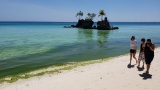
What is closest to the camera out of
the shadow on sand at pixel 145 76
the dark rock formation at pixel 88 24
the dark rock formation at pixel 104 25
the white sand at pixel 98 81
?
the white sand at pixel 98 81

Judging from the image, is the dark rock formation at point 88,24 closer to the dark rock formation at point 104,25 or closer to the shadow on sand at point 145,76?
the dark rock formation at point 104,25

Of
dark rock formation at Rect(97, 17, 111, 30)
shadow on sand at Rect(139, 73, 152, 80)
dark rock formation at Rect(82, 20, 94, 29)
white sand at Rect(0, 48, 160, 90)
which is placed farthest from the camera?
dark rock formation at Rect(82, 20, 94, 29)

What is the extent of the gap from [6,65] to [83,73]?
943 centimetres

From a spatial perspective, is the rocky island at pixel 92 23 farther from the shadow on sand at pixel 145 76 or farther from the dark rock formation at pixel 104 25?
the shadow on sand at pixel 145 76

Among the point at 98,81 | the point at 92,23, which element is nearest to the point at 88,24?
the point at 92,23

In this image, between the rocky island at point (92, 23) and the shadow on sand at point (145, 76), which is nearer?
the shadow on sand at point (145, 76)

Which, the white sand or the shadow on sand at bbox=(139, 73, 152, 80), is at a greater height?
the shadow on sand at bbox=(139, 73, 152, 80)

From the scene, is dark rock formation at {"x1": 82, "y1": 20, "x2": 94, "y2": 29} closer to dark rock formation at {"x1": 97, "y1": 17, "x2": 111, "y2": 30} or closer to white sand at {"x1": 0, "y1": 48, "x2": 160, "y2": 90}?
dark rock formation at {"x1": 97, "y1": 17, "x2": 111, "y2": 30}

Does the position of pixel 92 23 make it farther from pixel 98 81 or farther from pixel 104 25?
pixel 98 81

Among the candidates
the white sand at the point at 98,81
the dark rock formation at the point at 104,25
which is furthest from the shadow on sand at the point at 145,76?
the dark rock formation at the point at 104,25

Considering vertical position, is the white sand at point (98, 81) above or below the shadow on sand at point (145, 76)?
below

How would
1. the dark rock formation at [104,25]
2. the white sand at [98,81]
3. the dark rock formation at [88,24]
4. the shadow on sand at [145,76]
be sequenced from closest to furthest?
1. the white sand at [98,81]
2. the shadow on sand at [145,76]
3. the dark rock formation at [104,25]
4. the dark rock formation at [88,24]

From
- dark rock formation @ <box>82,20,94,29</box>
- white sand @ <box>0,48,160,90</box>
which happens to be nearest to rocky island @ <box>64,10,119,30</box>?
dark rock formation @ <box>82,20,94,29</box>

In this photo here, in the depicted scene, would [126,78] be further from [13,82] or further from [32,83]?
[13,82]
